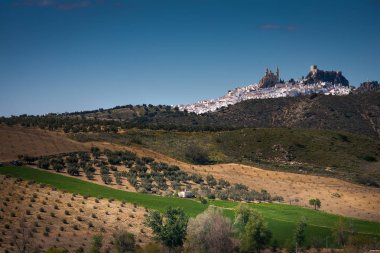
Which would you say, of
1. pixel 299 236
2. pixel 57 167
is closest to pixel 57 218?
pixel 299 236

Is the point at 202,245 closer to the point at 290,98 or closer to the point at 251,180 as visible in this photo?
the point at 251,180

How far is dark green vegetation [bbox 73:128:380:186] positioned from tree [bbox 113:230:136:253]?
1814 inches

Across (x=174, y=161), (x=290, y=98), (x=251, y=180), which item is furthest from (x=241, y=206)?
(x=290, y=98)

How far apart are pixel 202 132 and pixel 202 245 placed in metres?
72.7

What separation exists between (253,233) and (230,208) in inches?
430

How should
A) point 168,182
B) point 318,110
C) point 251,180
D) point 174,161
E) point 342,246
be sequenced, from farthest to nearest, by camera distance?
1. point 318,110
2. point 174,161
3. point 251,180
4. point 168,182
5. point 342,246

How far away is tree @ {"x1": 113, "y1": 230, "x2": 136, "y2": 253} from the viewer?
3435 centimetres

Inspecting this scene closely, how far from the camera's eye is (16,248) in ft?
102

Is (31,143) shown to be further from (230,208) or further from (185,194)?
(230,208)

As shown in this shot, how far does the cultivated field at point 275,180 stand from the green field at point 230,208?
546 cm

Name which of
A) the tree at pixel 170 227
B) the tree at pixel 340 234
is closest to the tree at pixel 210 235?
the tree at pixel 170 227

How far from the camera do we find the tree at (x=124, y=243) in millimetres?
34353

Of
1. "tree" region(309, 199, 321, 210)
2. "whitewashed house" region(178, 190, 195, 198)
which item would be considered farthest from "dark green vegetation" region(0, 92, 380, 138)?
"whitewashed house" region(178, 190, 195, 198)

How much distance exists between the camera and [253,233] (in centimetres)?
3909
